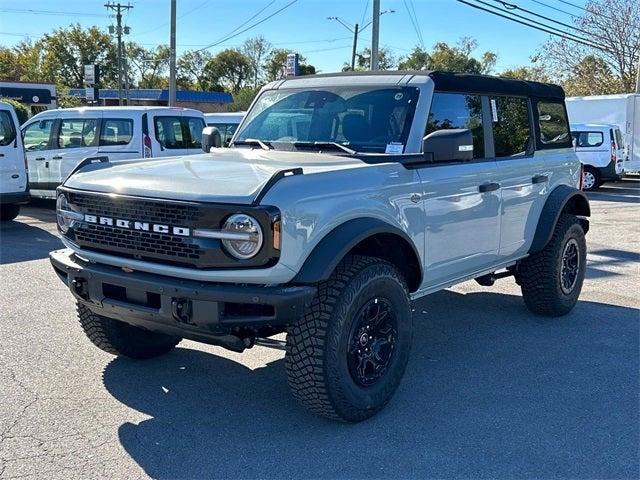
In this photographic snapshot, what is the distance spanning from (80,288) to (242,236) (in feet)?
3.77

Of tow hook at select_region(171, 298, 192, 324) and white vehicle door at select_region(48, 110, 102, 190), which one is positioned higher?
white vehicle door at select_region(48, 110, 102, 190)

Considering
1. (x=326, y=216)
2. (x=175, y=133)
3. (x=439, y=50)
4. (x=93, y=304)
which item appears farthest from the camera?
(x=439, y=50)

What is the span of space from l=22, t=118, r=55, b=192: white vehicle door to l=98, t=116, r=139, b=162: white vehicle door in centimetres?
111

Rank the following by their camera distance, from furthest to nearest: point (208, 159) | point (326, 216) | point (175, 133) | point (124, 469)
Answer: point (175, 133), point (208, 159), point (326, 216), point (124, 469)

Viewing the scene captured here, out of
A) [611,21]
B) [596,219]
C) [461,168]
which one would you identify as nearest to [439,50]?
[611,21]

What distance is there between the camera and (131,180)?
12.1 ft

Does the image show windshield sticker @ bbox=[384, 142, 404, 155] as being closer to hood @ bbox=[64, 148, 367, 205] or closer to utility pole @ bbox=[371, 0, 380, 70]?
hood @ bbox=[64, 148, 367, 205]

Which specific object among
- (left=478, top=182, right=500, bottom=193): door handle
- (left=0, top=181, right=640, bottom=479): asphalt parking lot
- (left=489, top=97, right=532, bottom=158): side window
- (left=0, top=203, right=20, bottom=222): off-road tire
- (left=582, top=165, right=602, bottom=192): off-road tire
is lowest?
(left=0, top=181, right=640, bottom=479): asphalt parking lot

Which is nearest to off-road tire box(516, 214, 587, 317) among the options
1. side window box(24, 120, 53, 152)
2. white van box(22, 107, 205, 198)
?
white van box(22, 107, 205, 198)

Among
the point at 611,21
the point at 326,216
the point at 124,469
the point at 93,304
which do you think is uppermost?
the point at 611,21

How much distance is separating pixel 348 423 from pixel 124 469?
48.3 inches

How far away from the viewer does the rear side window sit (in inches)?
744

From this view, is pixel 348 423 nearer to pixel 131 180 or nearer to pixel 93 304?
pixel 93 304

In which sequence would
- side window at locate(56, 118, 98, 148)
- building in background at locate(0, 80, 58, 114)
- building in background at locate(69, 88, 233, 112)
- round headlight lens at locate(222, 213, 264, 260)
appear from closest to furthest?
round headlight lens at locate(222, 213, 264, 260)
side window at locate(56, 118, 98, 148)
building in background at locate(0, 80, 58, 114)
building in background at locate(69, 88, 233, 112)
